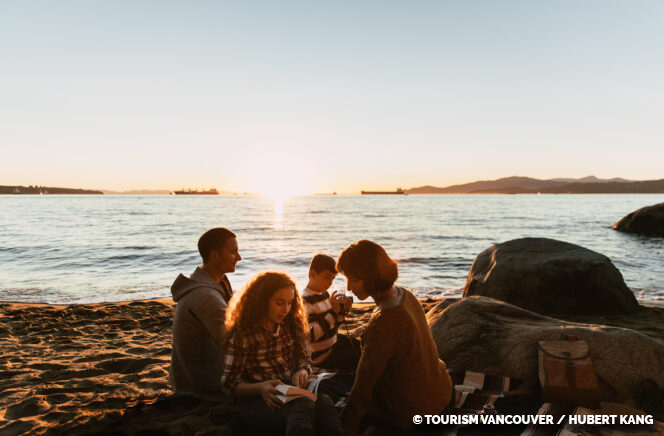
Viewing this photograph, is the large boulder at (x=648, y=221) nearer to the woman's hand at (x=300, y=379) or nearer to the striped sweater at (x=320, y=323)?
the striped sweater at (x=320, y=323)

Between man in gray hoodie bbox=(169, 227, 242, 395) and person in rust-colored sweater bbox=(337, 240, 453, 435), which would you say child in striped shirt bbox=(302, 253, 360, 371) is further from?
person in rust-colored sweater bbox=(337, 240, 453, 435)

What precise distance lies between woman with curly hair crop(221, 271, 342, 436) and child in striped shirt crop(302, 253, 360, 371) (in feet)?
3.06

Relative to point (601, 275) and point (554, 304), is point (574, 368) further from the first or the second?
point (601, 275)

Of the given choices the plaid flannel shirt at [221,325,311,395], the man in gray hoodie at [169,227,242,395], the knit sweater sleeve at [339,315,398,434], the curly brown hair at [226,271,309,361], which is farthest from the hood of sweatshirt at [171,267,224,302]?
the knit sweater sleeve at [339,315,398,434]

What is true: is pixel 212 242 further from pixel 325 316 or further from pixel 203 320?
pixel 325 316

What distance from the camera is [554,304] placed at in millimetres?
8312

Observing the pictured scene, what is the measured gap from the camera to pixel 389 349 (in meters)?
2.90

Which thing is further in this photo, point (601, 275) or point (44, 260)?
point (44, 260)

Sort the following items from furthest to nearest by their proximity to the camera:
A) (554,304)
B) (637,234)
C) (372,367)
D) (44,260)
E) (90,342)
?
1. (637,234)
2. (44,260)
3. (554,304)
4. (90,342)
5. (372,367)

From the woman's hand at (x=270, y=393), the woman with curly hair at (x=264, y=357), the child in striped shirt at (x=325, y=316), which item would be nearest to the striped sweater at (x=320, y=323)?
the child in striped shirt at (x=325, y=316)

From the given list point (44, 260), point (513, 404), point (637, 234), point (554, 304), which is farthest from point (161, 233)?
point (637, 234)

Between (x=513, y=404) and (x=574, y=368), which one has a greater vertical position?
(x=574, y=368)

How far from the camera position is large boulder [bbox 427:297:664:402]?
4.22 meters

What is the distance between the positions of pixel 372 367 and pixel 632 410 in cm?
289
